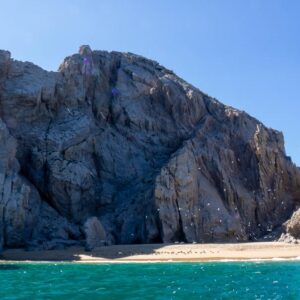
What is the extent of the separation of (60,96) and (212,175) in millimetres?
26171

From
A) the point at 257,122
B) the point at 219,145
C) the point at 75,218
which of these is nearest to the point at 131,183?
the point at 75,218

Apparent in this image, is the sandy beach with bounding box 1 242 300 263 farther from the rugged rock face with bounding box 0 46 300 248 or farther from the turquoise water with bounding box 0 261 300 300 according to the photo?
the turquoise water with bounding box 0 261 300 300

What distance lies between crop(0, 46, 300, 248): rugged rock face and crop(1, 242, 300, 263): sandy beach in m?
3.75

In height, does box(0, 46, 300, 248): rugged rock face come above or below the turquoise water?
above

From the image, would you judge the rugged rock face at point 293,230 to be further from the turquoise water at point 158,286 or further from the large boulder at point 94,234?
the turquoise water at point 158,286

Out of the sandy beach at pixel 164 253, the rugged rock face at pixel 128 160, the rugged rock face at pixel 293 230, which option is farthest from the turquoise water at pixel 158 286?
the rugged rock face at pixel 293 230

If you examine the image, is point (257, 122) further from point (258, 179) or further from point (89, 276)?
point (89, 276)

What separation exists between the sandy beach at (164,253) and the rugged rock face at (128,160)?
3750mm

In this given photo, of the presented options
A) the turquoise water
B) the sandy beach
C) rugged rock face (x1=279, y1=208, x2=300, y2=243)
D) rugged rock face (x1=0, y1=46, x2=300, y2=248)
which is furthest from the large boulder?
the turquoise water

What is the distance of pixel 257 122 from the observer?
86.3 m

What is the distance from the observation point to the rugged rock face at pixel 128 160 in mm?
64750

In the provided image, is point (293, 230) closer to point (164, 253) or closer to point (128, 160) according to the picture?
point (164, 253)

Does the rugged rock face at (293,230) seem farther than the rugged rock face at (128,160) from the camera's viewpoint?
No

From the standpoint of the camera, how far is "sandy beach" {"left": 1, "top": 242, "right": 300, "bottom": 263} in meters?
51.7
